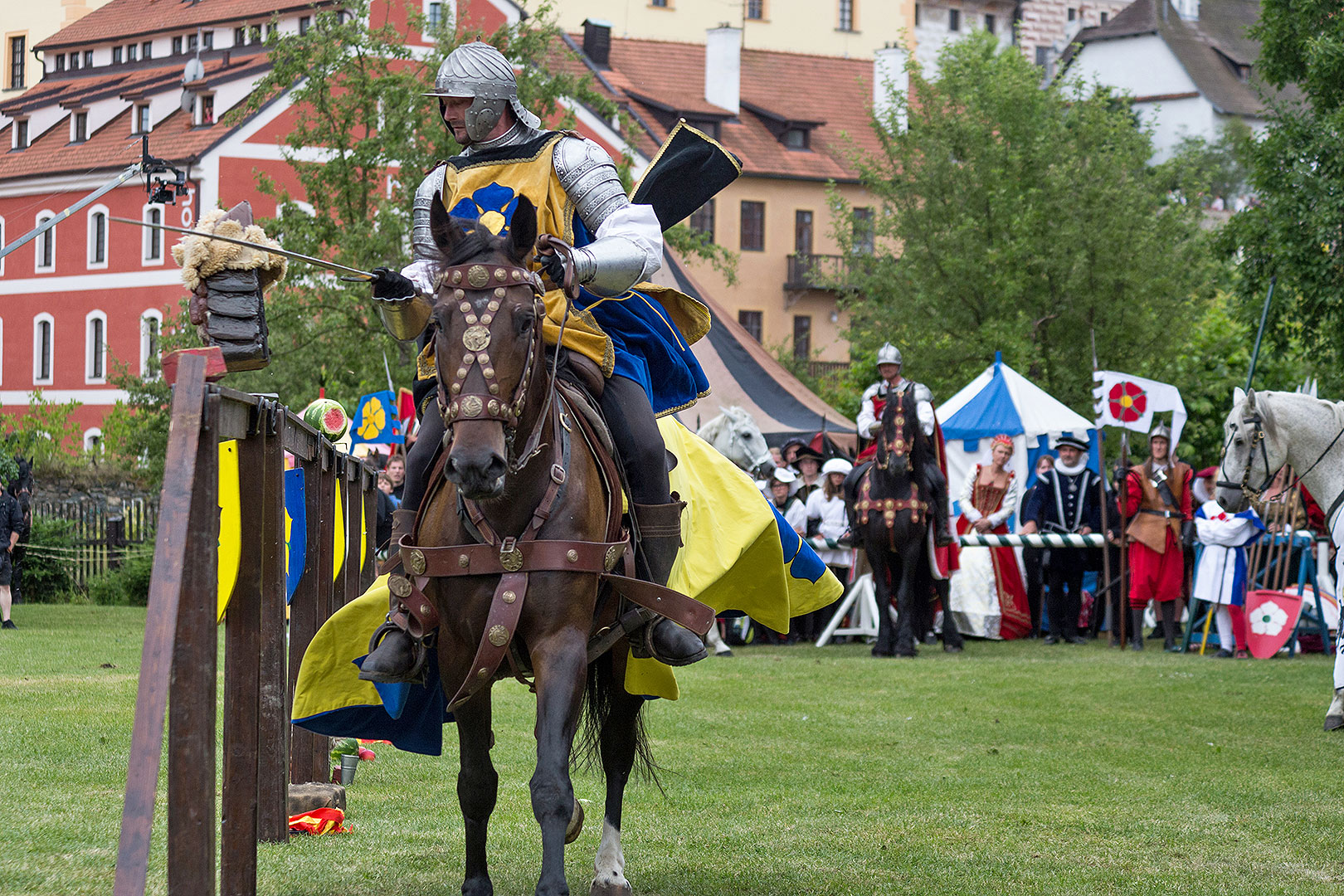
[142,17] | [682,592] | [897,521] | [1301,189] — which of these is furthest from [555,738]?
[142,17]

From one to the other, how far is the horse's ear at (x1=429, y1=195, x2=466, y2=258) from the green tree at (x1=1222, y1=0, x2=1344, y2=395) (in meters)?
15.2

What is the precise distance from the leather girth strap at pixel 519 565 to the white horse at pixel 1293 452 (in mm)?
6740

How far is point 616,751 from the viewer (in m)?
6.41

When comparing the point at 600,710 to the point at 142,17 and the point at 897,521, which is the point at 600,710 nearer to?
the point at 897,521

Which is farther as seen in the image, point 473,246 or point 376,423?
point 376,423

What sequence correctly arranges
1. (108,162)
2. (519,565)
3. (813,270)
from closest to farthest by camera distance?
(519,565), (813,270), (108,162)

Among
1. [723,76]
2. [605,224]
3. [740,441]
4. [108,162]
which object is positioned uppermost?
[723,76]

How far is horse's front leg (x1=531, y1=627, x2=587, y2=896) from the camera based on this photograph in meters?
4.95

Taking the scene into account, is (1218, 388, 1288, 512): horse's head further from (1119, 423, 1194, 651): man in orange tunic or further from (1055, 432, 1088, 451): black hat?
(1055, 432, 1088, 451): black hat

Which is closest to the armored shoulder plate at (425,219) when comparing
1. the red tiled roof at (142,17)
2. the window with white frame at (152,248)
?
the window with white frame at (152,248)

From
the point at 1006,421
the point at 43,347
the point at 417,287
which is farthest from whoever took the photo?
the point at 43,347

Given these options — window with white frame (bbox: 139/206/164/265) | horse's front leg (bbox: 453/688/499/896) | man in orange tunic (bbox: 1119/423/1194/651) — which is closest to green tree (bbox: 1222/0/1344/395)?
man in orange tunic (bbox: 1119/423/1194/651)

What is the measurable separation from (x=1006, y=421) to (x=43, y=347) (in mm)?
42392

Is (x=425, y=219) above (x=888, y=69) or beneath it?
beneath
